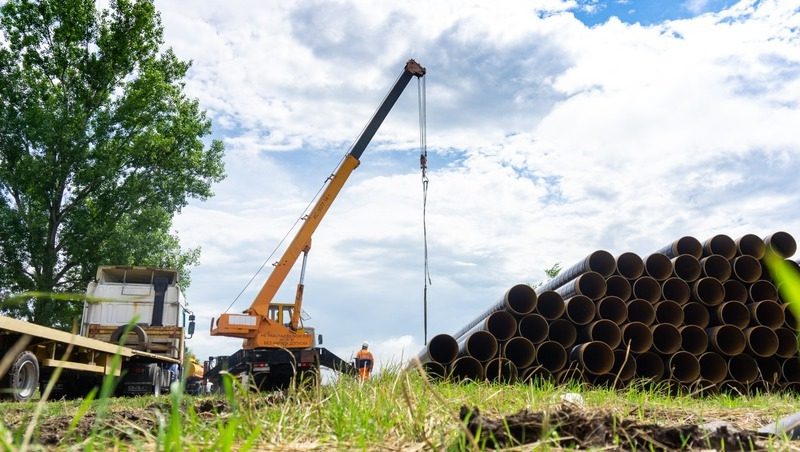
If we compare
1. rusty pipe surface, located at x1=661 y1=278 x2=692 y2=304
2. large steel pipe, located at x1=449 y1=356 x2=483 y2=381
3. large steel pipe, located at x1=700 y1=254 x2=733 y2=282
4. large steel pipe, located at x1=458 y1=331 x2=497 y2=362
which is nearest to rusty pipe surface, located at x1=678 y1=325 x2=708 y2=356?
rusty pipe surface, located at x1=661 y1=278 x2=692 y2=304

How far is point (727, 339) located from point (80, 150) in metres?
18.9

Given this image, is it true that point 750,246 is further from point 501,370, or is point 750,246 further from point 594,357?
point 501,370

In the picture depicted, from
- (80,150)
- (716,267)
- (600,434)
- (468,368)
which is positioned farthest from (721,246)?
(80,150)

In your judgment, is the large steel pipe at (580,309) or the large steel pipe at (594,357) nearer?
the large steel pipe at (594,357)

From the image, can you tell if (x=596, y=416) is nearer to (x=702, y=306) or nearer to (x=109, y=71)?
(x=702, y=306)

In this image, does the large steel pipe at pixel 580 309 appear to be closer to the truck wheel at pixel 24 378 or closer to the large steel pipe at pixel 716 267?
the large steel pipe at pixel 716 267

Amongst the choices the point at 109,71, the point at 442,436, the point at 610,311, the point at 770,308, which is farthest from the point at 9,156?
the point at 442,436

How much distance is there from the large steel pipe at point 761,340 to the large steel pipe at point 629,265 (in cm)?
185

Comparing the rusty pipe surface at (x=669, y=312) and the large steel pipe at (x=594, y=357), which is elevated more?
the rusty pipe surface at (x=669, y=312)

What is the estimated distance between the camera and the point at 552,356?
9.47 metres

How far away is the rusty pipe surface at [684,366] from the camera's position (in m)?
9.71

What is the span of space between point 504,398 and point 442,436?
2.81 m

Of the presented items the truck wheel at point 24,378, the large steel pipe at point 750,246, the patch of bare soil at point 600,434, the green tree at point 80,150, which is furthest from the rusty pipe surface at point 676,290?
the green tree at point 80,150

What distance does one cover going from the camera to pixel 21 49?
2278cm
